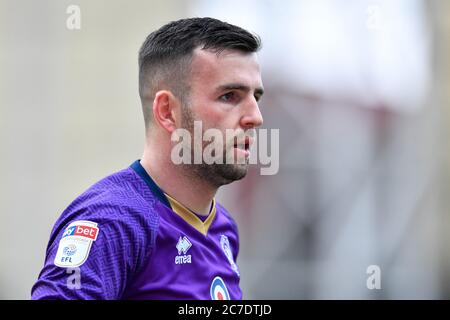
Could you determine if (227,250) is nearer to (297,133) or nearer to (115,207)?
(115,207)

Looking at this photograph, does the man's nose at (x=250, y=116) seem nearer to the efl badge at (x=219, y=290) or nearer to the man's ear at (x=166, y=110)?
the man's ear at (x=166, y=110)

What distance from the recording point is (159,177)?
260cm

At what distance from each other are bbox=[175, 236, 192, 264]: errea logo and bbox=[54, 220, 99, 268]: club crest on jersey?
1.19 ft

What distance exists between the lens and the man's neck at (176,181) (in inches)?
102

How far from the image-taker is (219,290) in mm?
2572

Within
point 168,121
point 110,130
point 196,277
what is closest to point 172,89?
point 168,121

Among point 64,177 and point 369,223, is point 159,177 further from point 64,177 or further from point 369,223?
point 369,223

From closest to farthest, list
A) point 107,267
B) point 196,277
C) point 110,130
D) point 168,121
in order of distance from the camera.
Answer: point 107,267 < point 196,277 < point 168,121 < point 110,130

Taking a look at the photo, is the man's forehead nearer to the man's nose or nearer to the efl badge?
the man's nose

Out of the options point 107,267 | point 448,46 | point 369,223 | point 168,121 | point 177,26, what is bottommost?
point 369,223

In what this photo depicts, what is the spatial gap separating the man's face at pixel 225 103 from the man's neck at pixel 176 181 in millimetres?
47

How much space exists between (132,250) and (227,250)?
76 cm

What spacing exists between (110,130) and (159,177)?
415cm

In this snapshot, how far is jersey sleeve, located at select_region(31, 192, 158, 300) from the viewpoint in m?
2.07
